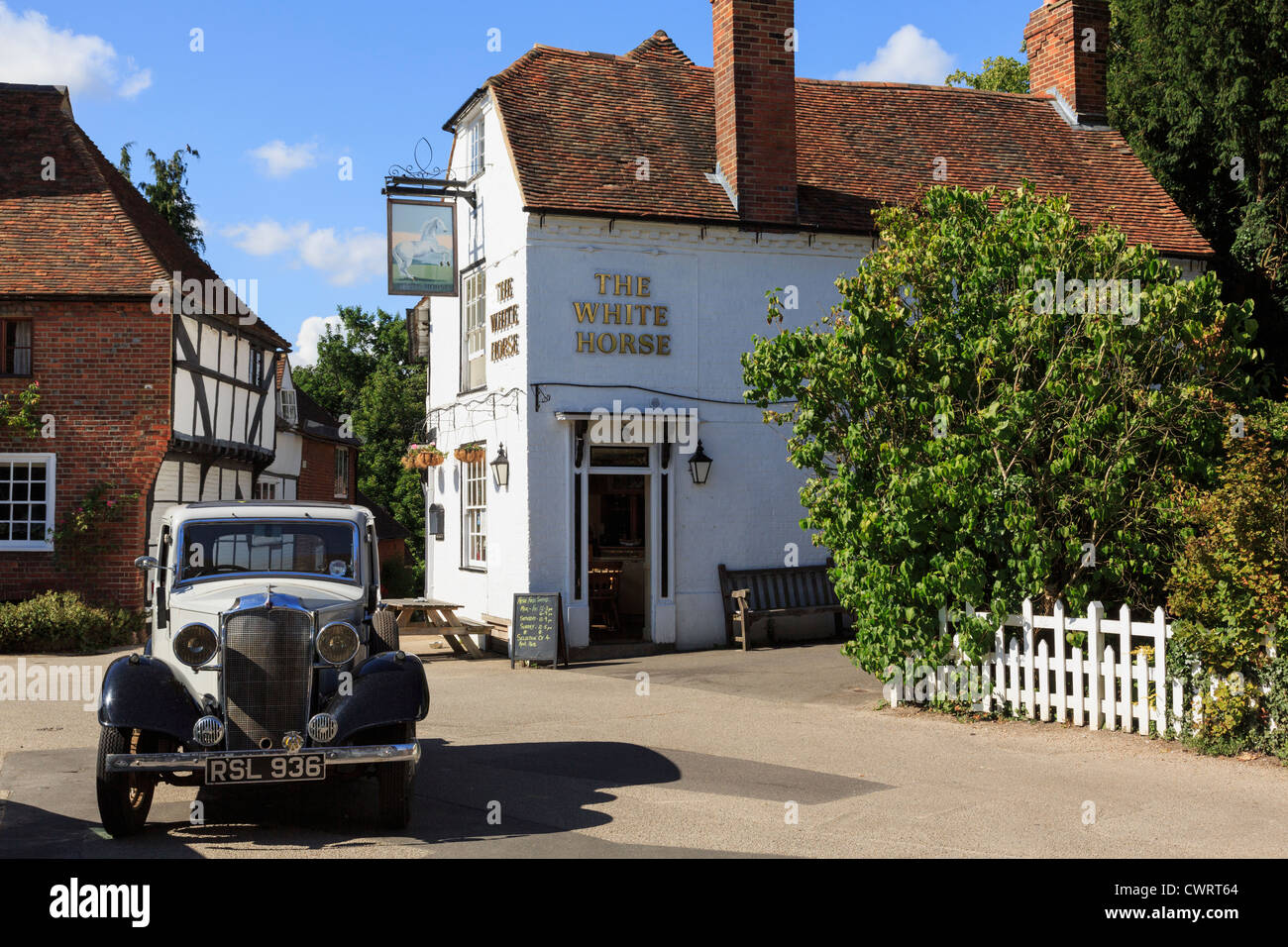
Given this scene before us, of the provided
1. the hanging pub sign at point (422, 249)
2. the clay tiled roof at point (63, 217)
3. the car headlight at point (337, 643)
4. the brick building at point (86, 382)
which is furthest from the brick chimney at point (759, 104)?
the car headlight at point (337, 643)

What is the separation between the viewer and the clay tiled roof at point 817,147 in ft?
57.9

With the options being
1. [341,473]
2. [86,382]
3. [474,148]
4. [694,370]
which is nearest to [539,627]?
[694,370]

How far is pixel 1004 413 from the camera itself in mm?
10703

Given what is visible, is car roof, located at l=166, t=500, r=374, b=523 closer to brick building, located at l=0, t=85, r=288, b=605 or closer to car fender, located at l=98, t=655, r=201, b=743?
car fender, located at l=98, t=655, r=201, b=743

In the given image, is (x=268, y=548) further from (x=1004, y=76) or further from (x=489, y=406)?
(x=1004, y=76)

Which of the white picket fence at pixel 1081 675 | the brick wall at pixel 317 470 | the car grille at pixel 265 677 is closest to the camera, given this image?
the car grille at pixel 265 677

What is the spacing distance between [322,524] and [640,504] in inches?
435

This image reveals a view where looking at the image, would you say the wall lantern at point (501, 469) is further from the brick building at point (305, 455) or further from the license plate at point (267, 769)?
the brick building at point (305, 455)

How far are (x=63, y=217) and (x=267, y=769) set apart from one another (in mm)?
18512

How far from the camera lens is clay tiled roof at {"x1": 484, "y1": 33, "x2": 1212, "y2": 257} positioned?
57.9ft

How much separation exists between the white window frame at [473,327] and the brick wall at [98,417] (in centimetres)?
538

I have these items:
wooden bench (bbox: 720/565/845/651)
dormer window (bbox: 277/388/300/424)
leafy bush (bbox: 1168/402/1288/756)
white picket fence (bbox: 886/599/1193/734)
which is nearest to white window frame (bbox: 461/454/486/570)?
wooden bench (bbox: 720/565/845/651)

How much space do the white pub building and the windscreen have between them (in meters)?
8.15

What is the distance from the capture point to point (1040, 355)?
10.9m
